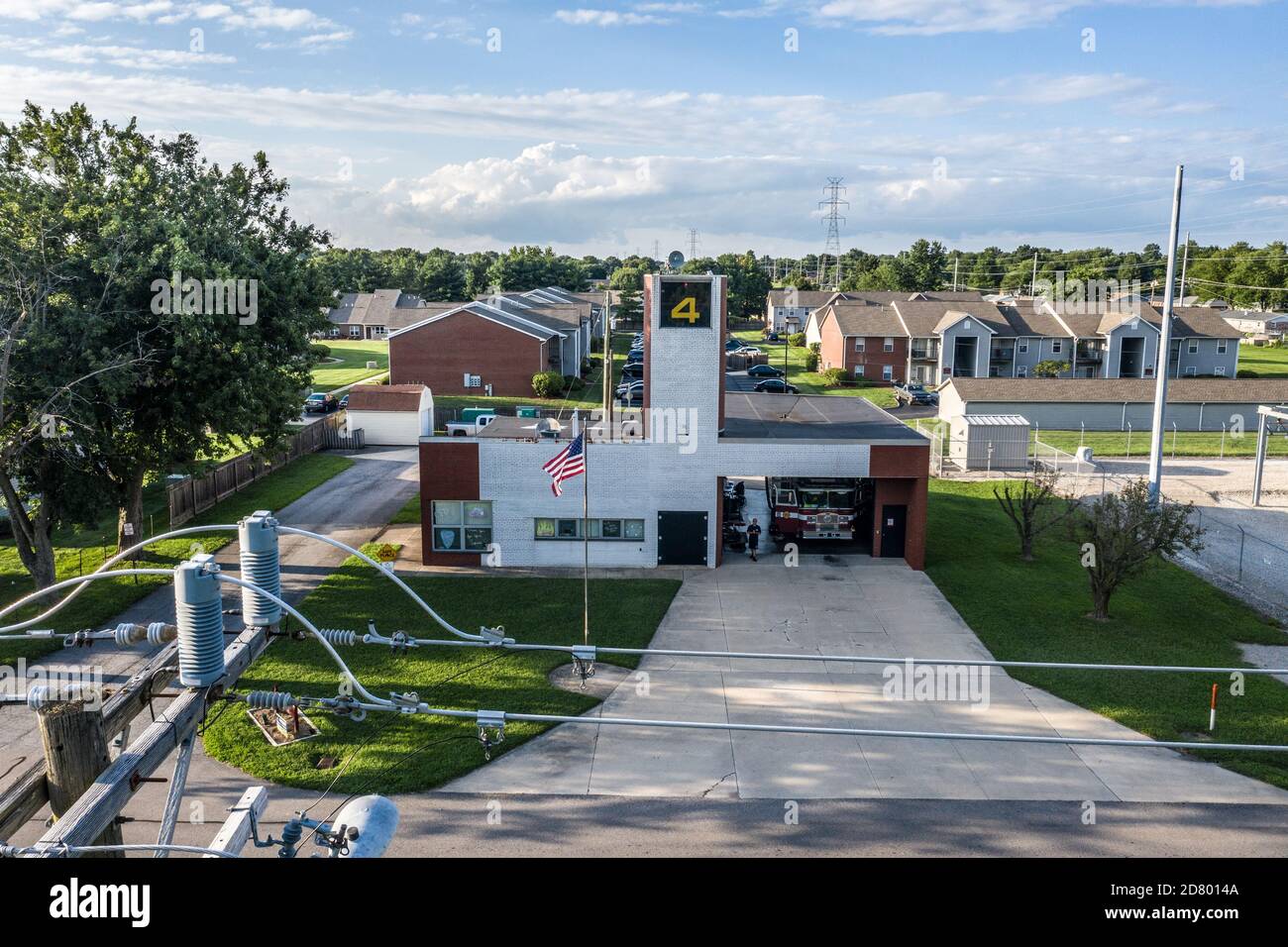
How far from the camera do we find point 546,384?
6059 centimetres

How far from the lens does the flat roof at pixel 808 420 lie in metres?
30.7

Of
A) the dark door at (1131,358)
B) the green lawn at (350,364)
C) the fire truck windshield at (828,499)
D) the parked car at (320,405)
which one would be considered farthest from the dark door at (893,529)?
the dark door at (1131,358)

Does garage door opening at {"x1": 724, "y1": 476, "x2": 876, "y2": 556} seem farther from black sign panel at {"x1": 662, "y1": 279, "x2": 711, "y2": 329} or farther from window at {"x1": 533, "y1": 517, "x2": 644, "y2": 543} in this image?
black sign panel at {"x1": 662, "y1": 279, "x2": 711, "y2": 329}

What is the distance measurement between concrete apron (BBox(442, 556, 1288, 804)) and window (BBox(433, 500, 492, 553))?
7457 mm

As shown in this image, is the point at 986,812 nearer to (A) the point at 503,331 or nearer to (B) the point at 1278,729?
(B) the point at 1278,729

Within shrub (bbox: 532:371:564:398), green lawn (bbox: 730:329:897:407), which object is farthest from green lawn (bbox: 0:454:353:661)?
green lawn (bbox: 730:329:897:407)

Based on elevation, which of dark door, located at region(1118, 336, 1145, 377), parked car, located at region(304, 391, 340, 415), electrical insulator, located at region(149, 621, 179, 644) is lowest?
parked car, located at region(304, 391, 340, 415)

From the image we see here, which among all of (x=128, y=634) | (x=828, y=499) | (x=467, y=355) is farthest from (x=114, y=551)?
(x=467, y=355)

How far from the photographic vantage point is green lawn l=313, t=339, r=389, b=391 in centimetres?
7018

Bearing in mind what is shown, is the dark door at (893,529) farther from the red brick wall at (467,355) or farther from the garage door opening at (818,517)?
the red brick wall at (467,355)

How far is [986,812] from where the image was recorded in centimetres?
1579
